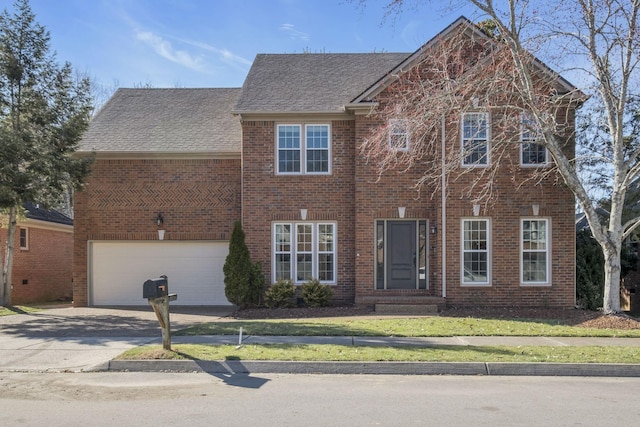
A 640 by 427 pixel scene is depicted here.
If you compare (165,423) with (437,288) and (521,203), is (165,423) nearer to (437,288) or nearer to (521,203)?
(437,288)

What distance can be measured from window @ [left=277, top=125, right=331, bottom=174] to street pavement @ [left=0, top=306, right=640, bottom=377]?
15.4 feet

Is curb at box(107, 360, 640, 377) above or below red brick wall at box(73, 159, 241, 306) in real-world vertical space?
below

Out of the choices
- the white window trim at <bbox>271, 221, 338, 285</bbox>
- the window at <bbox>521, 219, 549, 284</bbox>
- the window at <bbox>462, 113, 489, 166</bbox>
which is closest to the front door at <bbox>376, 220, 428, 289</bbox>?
the white window trim at <bbox>271, 221, 338, 285</bbox>

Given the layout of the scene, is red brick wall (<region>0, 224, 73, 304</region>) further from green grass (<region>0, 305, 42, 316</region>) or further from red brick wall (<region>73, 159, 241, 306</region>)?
red brick wall (<region>73, 159, 241, 306</region>)

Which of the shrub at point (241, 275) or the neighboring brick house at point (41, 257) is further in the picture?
the neighboring brick house at point (41, 257)

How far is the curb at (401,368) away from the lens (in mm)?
8492

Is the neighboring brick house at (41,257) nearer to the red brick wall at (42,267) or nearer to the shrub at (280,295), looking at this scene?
the red brick wall at (42,267)

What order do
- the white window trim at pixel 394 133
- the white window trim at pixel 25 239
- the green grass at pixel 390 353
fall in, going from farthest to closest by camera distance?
1. the white window trim at pixel 25 239
2. the white window trim at pixel 394 133
3. the green grass at pixel 390 353

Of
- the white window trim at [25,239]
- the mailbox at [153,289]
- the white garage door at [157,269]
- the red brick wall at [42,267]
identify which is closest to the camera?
the mailbox at [153,289]

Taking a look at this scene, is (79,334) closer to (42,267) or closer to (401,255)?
(401,255)

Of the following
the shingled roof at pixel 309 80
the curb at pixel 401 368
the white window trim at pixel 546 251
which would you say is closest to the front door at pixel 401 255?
the white window trim at pixel 546 251

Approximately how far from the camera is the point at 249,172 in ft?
53.8

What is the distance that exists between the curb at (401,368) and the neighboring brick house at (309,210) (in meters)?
6.45

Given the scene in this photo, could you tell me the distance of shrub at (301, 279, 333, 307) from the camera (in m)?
15.6
